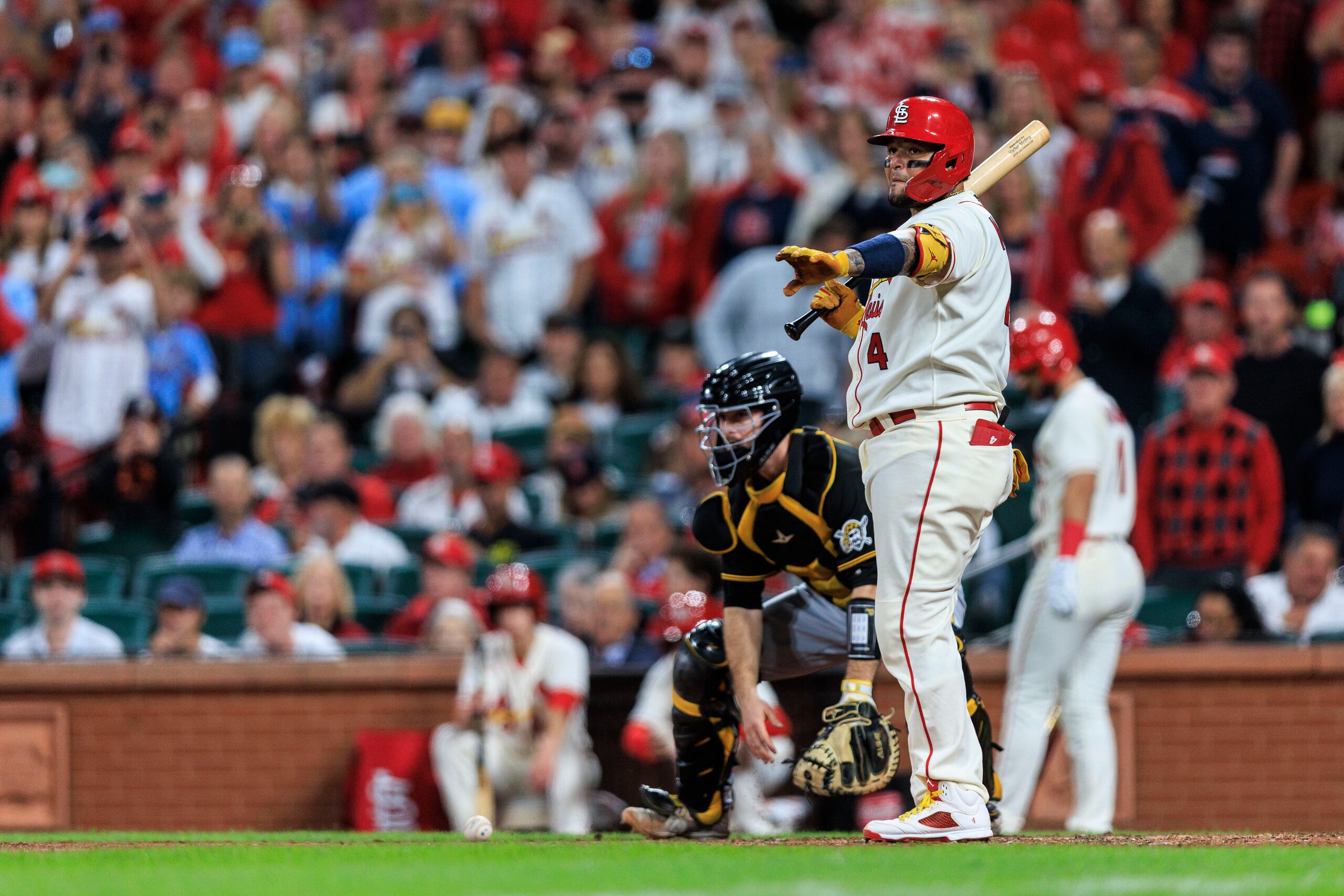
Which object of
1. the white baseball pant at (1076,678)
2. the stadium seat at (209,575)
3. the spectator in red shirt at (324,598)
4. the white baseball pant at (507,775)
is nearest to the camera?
the white baseball pant at (1076,678)

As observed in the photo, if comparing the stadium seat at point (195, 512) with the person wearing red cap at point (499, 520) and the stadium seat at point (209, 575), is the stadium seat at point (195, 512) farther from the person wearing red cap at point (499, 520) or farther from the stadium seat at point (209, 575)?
the person wearing red cap at point (499, 520)

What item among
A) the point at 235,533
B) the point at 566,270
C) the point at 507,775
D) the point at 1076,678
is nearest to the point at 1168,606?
the point at 1076,678

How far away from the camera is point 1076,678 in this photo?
7832 millimetres

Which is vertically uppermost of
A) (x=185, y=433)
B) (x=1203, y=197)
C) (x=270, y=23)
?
(x=270, y=23)

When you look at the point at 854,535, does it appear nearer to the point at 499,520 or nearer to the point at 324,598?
the point at 324,598

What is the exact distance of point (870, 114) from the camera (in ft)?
40.8

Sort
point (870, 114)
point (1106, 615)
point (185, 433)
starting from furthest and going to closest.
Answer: point (870, 114), point (185, 433), point (1106, 615)

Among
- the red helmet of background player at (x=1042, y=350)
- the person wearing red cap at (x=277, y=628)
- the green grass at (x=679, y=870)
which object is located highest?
the red helmet of background player at (x=1042, y=350)

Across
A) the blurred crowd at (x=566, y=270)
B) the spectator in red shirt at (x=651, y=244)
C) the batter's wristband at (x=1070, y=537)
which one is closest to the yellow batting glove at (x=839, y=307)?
the batter's wristband at (x=1070, y=537)

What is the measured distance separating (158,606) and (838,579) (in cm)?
463

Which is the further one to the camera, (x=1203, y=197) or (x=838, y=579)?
(x=1203, y=197)

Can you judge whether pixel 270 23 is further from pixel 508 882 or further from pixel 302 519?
pixel 508 882

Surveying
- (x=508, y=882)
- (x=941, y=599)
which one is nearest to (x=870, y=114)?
(x=941, y=599)

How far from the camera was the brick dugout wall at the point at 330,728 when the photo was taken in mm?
8594
